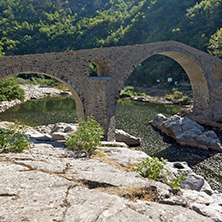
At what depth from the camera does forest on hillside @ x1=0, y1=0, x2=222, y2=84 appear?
104 ft

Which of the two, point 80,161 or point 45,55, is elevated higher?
point 45,55

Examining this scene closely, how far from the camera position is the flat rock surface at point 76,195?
209 centimetres

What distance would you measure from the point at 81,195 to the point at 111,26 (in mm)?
55161

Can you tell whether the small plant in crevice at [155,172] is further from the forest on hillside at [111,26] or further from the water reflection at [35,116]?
the forest on hillside at [111,26]

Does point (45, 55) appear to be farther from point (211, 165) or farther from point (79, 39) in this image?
point (79, 39)

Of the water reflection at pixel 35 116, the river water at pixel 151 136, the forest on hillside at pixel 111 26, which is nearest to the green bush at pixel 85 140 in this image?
the river water at pixel 151 136

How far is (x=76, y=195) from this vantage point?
2.55 meters

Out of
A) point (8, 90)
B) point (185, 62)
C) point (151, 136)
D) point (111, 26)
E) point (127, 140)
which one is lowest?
point (151, 136)

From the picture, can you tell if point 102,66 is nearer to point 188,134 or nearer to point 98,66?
point 98,66

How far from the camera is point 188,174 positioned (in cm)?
591

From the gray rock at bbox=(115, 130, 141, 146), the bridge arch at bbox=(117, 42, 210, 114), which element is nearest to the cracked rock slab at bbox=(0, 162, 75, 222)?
the bridge arch at bbox=(117, 42, 210, 114)

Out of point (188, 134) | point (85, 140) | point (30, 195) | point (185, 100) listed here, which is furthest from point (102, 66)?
point (185, 100)

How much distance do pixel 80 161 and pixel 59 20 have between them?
63.6 meters

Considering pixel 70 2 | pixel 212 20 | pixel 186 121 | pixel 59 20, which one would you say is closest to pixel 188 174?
pixel 186 121
